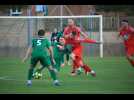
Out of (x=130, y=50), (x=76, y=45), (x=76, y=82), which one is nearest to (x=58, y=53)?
(x=76, y=45)

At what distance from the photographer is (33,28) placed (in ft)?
67.1

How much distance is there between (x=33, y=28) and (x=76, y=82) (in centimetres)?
837

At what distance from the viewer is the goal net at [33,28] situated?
20.5m

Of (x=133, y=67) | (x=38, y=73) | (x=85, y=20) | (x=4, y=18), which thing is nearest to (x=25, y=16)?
(x=4, y=18)

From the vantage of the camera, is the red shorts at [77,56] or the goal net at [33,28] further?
the goal net at [33,28]

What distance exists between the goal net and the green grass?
4239 mm

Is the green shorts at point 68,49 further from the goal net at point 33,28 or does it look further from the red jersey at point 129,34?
the goal net at point 33,28

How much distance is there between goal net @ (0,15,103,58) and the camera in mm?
20469

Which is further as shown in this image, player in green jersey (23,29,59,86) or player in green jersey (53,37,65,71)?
player in green jersey (53,37,65,71)

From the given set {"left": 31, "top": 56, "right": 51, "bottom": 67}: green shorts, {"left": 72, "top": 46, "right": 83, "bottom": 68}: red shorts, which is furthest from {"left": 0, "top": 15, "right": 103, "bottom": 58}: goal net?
{"left": 31, "top": 56, "right": 51, "bottom": 67}: green shorts

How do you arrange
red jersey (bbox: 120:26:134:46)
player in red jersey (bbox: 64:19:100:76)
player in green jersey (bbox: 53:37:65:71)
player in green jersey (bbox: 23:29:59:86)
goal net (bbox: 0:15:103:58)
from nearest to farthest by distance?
player in green jersey (bbox: 23:29:59:86) → player in red jersey (bbox: 64:19:100:76) → player in green jersey (bbox: 53:37:65:71) → red jersey (bbox: 120:26:134:46) → goal net (bbox: 0:15:103:58)

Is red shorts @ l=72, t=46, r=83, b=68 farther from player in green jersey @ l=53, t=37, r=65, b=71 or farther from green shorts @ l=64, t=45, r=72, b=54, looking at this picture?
green shorts @ l=64, t=45, r=72, b=54

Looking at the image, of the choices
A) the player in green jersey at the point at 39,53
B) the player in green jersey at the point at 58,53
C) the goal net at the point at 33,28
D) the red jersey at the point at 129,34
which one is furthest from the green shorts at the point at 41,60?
the goal net at the point at 33,28

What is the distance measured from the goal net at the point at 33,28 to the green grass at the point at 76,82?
424 centimetres
